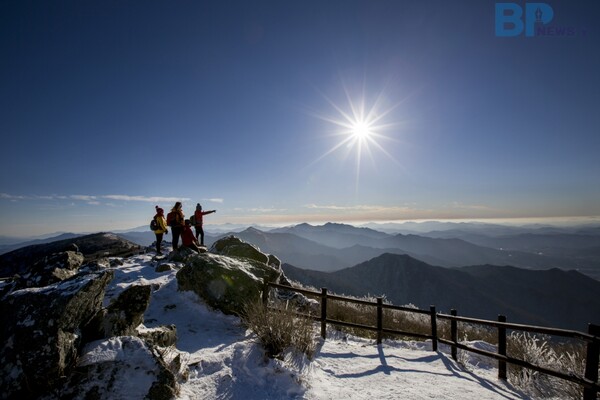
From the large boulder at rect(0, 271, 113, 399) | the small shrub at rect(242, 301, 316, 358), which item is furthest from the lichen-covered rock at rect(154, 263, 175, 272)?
the large boulder at rect(0, 271, 113, 399)

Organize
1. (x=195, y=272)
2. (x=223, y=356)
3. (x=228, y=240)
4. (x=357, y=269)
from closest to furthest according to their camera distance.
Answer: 1. (x=223, y=356)
2. (x=195, y=272)
3. (x=228, y=240)
4. (x=357, y=269)

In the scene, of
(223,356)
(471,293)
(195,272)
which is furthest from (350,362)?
(471,293)

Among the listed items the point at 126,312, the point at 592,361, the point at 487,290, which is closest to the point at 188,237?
the point at 126,312

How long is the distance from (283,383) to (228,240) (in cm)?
1140

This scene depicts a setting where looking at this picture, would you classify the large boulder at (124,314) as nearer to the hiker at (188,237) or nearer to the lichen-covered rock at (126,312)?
the lichen-covered rock at (126,312)

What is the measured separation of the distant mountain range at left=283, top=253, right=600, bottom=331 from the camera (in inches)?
5290

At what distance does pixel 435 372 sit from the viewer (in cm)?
671

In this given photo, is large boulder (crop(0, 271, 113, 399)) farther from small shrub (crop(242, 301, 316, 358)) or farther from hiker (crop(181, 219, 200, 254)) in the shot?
hiker (crop(181, 219, 200, 254))

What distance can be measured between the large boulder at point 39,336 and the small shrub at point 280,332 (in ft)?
10.5

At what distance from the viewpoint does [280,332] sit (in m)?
6.06

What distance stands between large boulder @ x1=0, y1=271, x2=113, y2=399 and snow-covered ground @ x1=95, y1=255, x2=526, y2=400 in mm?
431

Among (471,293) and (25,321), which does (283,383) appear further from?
(471,293)

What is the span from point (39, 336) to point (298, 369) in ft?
13.6

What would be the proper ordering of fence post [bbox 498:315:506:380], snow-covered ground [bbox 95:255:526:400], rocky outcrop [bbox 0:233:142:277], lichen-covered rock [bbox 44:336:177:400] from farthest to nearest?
rocky outcrop [bbox 0:233:142:277]
fence post [bbox 498:315:506:380]
snow-covered ground [bbox 95:255:526:400]
lichen-covered rock [bbox 44:336:177:400]
